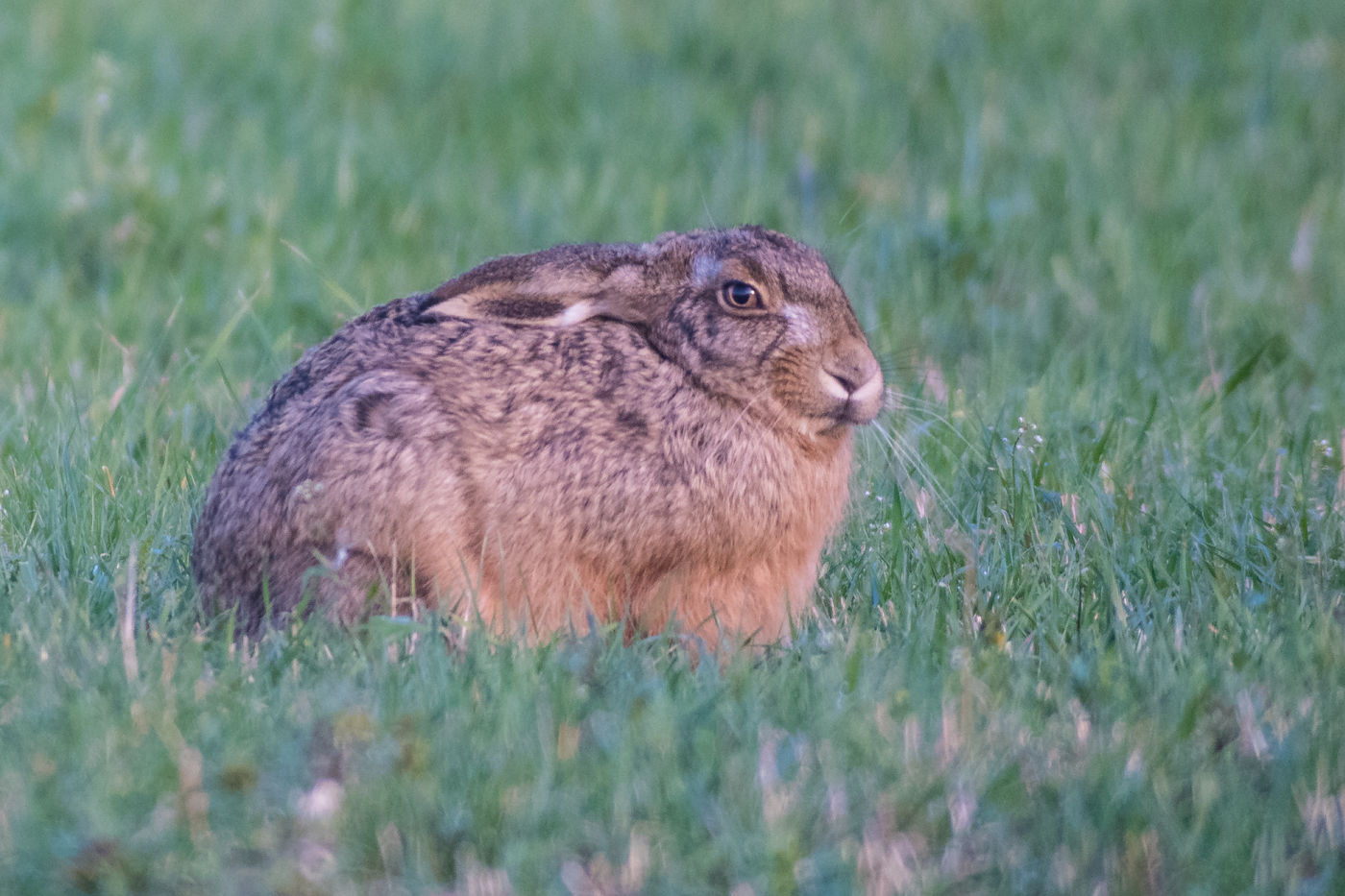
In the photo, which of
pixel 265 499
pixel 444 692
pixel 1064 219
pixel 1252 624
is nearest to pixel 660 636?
pixel 444 692

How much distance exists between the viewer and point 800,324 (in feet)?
12.6

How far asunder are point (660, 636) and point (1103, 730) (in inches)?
40.3

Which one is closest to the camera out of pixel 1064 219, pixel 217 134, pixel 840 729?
pixel 840 729

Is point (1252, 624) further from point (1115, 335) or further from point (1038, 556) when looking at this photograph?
point (1115, 335)

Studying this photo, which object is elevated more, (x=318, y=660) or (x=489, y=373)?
(x=489, y=373)

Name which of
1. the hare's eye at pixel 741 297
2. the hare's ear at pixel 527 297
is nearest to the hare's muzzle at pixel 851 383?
the hare's eye at pixel 741 297

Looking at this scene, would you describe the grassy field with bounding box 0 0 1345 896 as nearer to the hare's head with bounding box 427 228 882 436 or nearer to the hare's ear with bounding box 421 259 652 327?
the hare's head with bounding box 427 228 882 436

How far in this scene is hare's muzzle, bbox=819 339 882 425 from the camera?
3816 mm

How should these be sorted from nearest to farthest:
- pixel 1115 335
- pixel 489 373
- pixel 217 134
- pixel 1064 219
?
pixel 489 373, pixel 1115 335, pixel 1064 219, pixel 217 134

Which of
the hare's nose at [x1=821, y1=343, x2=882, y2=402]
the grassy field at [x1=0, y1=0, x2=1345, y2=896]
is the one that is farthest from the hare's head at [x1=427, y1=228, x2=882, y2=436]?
the grassy field at [x1=0, y1=0, x2=1345, y2=896]

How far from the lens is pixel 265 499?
12.1 ft

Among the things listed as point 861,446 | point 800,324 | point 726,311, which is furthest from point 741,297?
point 861,446

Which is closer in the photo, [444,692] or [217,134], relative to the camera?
[444,692]

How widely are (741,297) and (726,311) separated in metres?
0.05
